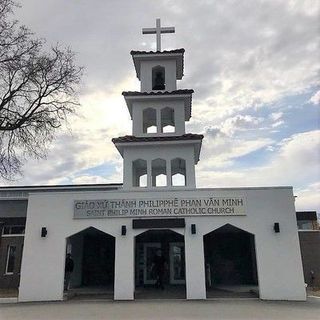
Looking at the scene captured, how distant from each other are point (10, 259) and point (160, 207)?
13.3 metres

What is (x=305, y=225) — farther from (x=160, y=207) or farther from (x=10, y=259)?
(x=10, y=259)

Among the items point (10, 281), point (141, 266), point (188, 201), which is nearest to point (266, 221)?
point (188, 201)

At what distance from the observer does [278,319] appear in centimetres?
993

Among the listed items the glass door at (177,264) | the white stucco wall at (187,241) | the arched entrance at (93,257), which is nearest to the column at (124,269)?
the white stucco wall at (187,241)

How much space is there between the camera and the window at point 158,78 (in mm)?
20703

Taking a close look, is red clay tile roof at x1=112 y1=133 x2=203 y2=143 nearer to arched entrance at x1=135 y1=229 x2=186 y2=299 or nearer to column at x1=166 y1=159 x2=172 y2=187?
column at x1=166 y1=159 x2=172 y2=187

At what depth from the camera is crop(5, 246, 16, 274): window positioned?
2303 cm

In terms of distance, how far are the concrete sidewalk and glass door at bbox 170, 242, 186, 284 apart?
20.5 feet

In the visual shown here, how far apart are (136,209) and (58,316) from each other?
5687 millimetres

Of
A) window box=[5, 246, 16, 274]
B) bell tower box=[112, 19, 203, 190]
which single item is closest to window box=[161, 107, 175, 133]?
bell tower box=[112, 19, 203, 190]

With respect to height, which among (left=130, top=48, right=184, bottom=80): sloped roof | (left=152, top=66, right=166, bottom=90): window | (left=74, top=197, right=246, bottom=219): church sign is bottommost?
(left=74, top=197, right=246, bottom=219): church sign

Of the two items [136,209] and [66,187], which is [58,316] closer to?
[136,209]

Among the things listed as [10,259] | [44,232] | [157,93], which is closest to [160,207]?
[44,232]

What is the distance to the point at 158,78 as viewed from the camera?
21.0 m
